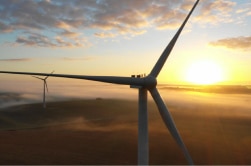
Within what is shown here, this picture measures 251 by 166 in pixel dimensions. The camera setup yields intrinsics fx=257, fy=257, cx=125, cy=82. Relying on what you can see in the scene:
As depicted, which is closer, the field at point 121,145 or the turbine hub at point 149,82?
the turbine hub at point 149,82

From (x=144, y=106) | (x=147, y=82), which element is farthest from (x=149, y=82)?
(x=144, y=106)

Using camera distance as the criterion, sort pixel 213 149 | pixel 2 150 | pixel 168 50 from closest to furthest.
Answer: pixel 168 50
pixel 2 150
pixel 213 149

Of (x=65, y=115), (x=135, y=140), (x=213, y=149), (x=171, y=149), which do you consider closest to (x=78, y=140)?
(x=135, y=140)

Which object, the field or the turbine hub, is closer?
the turbine hub

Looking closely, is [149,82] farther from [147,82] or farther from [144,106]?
[144,106]

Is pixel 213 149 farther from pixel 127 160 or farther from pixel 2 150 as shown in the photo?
pixel 2 150

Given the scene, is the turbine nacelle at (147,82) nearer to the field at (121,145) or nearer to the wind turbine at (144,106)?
the wind turbine at (144,106)

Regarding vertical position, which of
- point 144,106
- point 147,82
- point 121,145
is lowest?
point 121,145

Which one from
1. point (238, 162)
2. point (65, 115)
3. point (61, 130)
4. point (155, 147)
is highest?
point (65, 115)

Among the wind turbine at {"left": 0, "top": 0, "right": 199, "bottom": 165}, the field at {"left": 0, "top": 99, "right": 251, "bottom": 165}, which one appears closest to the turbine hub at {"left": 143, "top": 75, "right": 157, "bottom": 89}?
the wind turbine at {"left": 0, "top": 0, "right": 199, "bottom": 165}

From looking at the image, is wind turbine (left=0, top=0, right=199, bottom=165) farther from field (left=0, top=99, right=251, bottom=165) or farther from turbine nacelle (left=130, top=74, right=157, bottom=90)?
field (left=0, top=99, right=251, bottom=165)

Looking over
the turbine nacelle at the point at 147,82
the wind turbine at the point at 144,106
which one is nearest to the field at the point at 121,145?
the wind turbine at the point at 144,106
